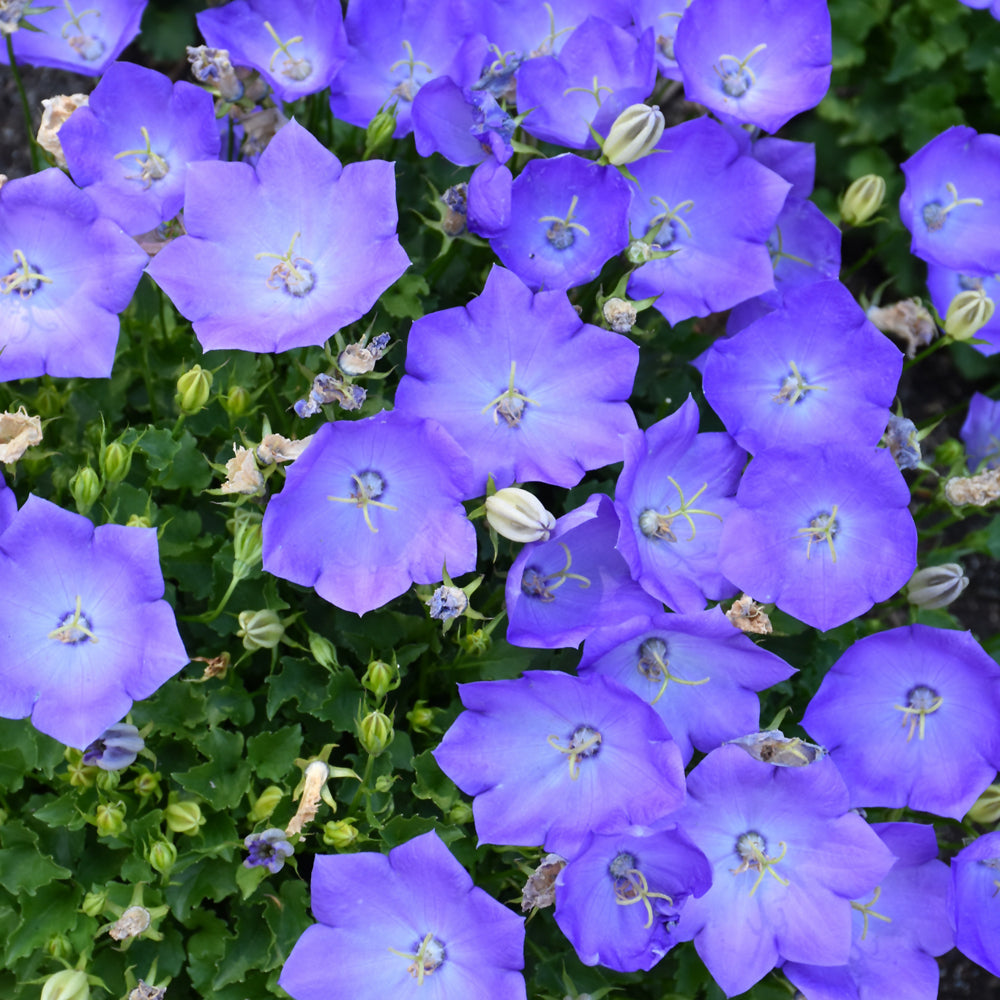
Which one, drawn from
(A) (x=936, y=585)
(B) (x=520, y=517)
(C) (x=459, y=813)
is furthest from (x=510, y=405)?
(A) (x=936, y=585)

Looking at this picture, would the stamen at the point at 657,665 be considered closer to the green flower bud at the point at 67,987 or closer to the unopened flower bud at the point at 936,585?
the unopened flower bud at the point at 936,585

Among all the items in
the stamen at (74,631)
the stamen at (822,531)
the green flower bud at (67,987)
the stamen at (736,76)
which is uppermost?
the stamen at (736,76)

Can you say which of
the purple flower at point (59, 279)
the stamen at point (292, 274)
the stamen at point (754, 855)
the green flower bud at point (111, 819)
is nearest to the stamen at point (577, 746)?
the stamen at point (754, 855)

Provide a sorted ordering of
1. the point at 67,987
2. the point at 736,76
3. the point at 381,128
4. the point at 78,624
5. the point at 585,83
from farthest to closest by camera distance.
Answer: the point at 736,76 < the point at 585,83 < the point at 381,128 < the point at 78,624 < the point at 67,987

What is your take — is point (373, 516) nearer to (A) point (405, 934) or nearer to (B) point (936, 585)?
(A) point (405, 934)

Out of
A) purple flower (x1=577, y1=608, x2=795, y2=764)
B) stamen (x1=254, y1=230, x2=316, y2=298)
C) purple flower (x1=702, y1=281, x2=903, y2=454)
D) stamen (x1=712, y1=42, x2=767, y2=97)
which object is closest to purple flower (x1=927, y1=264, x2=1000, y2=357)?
purple flower (x1=702, y1=281, x2=903, y2=454)
